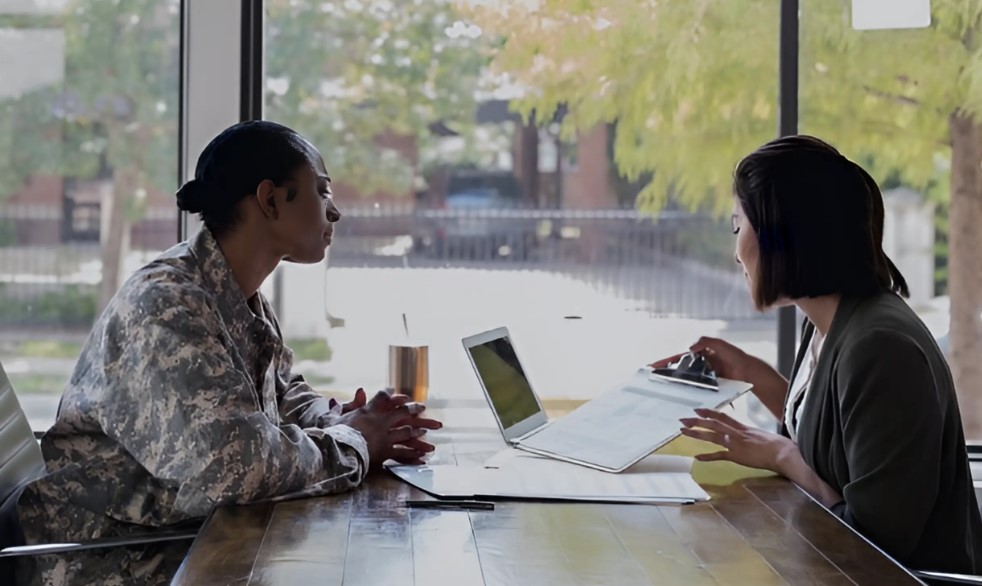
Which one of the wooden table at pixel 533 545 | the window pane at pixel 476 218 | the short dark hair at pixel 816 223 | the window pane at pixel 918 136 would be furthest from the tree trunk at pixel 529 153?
the wooden table at pixel 533 545

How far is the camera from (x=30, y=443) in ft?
6.83

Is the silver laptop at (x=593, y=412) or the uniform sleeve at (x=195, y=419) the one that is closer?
the uniform sleeve at (x=195, y=419)

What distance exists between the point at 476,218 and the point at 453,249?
0.10 m

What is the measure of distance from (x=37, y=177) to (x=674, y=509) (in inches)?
75.2

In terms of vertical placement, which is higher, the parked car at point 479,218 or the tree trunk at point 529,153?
the tree trunk at point 529,153

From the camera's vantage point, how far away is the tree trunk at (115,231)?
2.90 m

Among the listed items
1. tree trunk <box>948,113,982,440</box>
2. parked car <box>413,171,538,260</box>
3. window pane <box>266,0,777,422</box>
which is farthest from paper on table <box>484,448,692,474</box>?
tree trunk <box>948,113,982,440</box>

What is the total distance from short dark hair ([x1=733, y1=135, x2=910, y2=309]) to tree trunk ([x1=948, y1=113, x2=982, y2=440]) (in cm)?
103

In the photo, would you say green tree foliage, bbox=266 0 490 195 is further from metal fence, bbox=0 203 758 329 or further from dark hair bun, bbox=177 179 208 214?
dark hair bun, bbox=177 179 208 214

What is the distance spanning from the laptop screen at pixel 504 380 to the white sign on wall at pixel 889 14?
126 cm

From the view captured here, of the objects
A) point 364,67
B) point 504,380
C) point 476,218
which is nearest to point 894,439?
point 504,380

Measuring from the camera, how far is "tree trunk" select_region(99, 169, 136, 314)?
290 centimetres

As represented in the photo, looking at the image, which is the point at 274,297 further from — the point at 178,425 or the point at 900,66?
the point at 900,66

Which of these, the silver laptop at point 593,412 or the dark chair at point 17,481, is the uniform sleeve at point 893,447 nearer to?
the silver laptop at point 593,412
